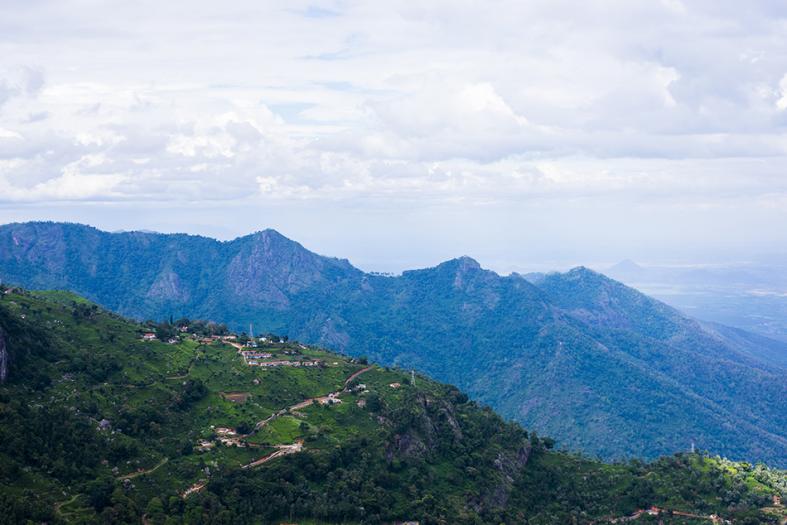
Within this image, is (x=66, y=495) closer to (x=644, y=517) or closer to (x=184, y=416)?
(x=184, y=416)

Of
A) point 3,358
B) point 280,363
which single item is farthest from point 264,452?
point 3,358

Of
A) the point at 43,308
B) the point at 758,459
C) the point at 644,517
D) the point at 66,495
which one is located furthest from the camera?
the point at 758,459

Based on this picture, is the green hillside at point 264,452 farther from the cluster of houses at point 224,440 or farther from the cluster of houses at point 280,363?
the cluster of houses at point 280,363

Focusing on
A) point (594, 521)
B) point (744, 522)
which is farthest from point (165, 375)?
point (744, 522)

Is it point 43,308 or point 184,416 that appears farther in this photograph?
point 43,308

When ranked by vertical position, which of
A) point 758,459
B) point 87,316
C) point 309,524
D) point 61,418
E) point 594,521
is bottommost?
point 758,459

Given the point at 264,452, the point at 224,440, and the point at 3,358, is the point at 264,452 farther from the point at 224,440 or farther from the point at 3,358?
the point at 3,358
